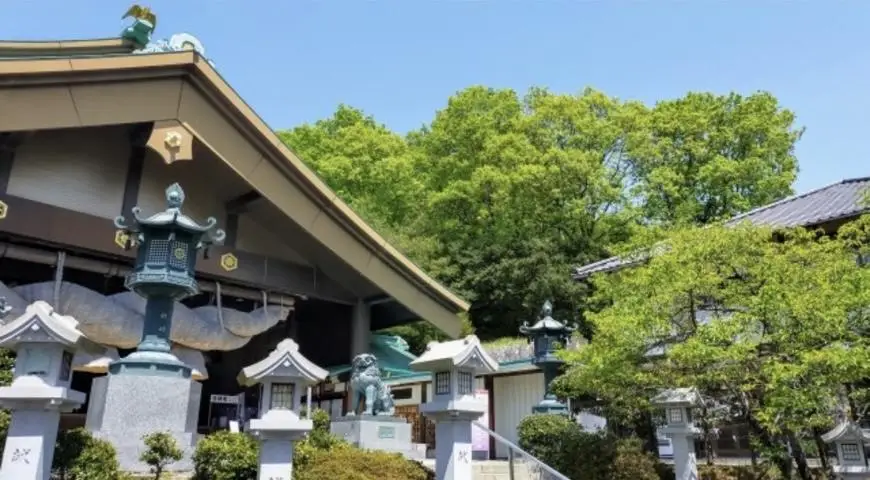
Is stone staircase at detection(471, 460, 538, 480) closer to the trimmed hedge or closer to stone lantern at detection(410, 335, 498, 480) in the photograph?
the trimmed hedge

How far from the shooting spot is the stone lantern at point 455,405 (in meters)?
8.38

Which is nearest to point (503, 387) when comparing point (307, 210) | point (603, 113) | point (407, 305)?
point (407, 305)

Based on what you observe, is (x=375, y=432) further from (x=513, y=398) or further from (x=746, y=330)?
(x=513, y=398)

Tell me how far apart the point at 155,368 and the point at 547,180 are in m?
21.0

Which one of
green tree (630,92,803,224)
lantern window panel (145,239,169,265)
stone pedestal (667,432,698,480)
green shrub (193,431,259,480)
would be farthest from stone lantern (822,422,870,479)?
green tree (630,92,803,224)

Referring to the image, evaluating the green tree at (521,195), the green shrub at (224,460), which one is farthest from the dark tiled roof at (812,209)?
the green shrub at (224,460)

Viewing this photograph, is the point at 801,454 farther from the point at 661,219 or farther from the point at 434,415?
the point at 661,219

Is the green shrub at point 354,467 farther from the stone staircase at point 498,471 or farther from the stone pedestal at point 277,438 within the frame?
the stone staircase at point 498,471

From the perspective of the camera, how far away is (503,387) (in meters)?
19.4

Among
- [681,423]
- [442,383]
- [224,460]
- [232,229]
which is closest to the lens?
[224,460]

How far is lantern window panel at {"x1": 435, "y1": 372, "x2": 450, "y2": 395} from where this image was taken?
8.59m

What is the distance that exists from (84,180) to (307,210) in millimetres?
3959

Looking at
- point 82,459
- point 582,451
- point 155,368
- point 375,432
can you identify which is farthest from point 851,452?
point 82,459

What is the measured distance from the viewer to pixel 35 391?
645 cm
